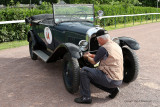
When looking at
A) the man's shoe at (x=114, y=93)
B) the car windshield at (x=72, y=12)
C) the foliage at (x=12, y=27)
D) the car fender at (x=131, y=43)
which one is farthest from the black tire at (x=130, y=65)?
the foliage at (x=12, y=27)

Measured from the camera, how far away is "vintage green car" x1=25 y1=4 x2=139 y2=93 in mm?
3953

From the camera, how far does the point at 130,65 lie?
4.44 metres

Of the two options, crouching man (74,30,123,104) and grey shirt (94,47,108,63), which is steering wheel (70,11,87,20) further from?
grey shirt (94,47,108,63)

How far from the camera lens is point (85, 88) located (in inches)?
141

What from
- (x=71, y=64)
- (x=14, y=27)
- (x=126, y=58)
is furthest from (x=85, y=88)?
(x=14, y=27)

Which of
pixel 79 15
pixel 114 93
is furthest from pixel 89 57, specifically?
pixel 79 15

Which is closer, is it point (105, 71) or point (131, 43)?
point (105, 71)

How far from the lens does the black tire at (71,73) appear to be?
12.3 ft

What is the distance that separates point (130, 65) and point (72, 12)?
2.28 m

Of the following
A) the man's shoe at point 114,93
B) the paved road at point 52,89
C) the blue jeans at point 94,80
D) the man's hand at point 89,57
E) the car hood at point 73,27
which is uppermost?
the car hood at point 73,27

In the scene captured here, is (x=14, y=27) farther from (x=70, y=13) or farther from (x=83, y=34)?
(x=83, y=34)

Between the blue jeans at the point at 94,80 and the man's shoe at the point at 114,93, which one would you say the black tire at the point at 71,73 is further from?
the man's shoe at the point at 114,93

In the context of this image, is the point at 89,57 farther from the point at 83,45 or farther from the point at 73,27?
the point at 73,27

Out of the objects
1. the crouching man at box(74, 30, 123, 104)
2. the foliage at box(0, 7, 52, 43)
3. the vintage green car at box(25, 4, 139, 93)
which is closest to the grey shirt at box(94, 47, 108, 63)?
the crouching man at box(74, 30, 123, 104)
